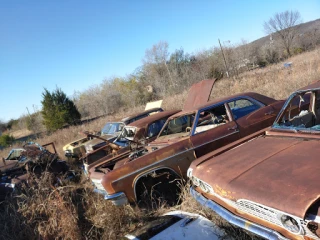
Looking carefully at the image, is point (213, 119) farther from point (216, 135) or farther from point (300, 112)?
point (300, 112)

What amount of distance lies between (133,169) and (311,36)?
1364 inches

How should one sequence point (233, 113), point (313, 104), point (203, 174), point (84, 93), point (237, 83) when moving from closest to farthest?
point (203, 174) → point (313, 104) → point (233, 113) → point (237, 83) → point (84, 93)

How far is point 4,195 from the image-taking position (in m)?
6.23

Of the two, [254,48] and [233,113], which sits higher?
[254,48]

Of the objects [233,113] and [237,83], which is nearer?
[233,113]

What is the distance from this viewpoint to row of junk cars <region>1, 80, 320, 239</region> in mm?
2037

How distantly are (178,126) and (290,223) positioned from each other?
3.48 metres

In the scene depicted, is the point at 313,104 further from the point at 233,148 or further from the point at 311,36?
the point at 311,36

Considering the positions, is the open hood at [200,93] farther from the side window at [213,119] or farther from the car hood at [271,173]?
the car hood at [271,173]

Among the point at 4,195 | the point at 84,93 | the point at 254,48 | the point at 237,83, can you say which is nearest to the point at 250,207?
the point at 4,195

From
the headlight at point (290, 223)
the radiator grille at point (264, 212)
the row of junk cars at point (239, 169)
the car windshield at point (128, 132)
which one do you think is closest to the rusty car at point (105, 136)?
the car windshield at point (128, 132)

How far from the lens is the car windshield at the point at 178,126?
5.05 m

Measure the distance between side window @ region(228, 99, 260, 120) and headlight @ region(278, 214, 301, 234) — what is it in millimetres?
3083

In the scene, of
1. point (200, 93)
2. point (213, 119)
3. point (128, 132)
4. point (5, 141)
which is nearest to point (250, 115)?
point (213, 119)
